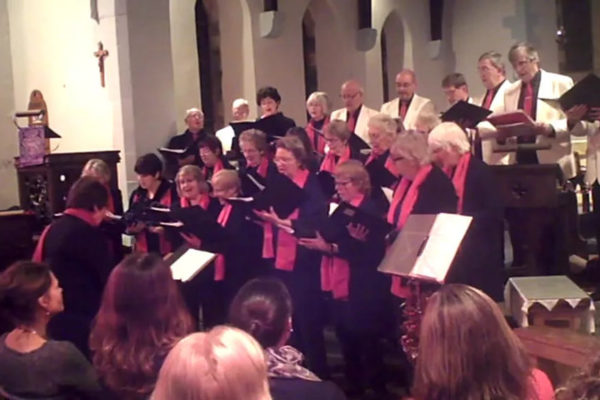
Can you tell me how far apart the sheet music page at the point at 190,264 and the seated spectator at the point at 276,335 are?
176 cm

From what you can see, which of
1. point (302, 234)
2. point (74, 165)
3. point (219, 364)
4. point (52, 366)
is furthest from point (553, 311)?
point (74, 165)

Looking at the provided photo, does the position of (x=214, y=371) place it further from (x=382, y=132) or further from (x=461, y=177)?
(x=382, y=132)

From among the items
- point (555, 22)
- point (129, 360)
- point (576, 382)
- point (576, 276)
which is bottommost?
point (576, 276)

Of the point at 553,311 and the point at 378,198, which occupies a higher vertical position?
the point at 378,198

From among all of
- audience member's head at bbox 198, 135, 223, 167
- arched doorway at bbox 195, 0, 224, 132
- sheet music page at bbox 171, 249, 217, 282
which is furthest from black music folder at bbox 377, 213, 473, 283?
arched doorway at bbox 195, 0, 224, 132

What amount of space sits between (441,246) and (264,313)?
1.36 m

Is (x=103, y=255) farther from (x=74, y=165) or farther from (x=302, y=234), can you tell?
(x=74, y=165)

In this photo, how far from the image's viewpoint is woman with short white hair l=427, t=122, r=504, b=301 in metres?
4.44

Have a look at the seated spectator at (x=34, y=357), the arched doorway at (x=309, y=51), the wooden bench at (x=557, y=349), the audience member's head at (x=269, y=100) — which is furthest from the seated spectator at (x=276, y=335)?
the arched doorway at (x=309, y=51)

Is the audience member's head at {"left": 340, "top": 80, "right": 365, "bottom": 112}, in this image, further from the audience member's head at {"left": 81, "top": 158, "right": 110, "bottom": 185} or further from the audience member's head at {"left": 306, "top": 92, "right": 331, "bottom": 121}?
the audience member's head at {"left": 81, "top": 158, "right": 110, "bottom": 185}

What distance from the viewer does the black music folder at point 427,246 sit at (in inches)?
148

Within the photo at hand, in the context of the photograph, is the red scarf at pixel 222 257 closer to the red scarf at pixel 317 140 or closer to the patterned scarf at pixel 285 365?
the red scarf at pixel 317 140

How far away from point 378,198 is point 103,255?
1.65 metres

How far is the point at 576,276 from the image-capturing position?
20.9 ft
